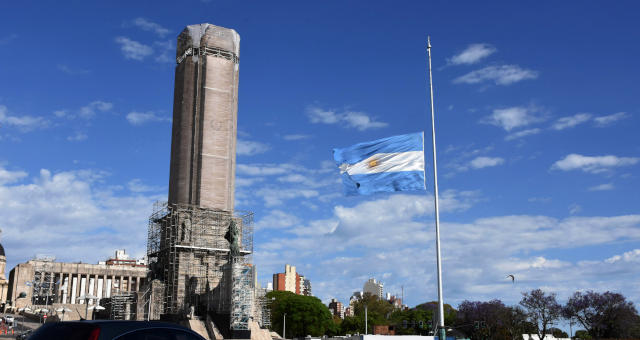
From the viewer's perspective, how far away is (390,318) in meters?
134

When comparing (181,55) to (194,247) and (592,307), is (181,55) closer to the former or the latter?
(194,247)

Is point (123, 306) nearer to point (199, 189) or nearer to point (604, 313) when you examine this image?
point (199, 189)

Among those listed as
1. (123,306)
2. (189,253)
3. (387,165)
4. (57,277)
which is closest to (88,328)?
(387,165)

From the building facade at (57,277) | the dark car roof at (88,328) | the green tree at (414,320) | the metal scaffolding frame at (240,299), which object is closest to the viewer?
the dark car roof at (88,328)

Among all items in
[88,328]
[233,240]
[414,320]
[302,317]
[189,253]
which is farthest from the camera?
[414,320]

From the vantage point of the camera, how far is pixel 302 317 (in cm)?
10844

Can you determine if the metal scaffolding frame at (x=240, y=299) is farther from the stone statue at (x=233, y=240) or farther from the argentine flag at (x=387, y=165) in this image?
the argentine flag at (x=387, y=165)

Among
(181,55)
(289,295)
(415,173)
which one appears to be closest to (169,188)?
(181,55)

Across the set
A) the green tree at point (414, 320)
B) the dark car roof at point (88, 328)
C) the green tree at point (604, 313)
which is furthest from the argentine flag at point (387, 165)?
the green tree at point (414, 320)

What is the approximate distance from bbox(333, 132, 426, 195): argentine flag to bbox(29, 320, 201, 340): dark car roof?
2093 cm

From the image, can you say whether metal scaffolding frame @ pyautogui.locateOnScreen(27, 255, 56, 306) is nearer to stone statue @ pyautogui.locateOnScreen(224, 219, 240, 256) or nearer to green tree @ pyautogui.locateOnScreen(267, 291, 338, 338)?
green tree @ pyautogui.locateOnScreen(267, 291, 338, 338)

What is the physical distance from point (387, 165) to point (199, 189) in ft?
164

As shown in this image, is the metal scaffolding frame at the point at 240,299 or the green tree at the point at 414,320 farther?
the green tree at the point at 414,320

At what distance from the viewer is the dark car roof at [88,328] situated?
758cm
